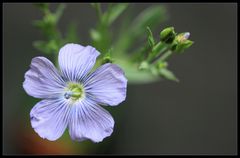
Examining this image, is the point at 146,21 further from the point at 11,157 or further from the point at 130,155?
the point at 11,157

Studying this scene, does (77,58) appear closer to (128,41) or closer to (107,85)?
(107,85)

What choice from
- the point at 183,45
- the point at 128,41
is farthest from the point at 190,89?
the point at 183,45

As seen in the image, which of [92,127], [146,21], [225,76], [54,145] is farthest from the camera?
[225,76]

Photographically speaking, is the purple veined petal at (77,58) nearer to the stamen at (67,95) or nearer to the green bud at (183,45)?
the stamen at (67,95)

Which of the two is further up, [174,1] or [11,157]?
[174,1]

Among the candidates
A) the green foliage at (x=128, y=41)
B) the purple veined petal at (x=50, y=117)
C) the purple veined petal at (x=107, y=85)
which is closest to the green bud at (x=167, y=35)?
the green foliage at (x=128, y=41)

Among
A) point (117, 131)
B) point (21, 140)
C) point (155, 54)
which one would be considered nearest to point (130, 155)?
point (117, 131)
